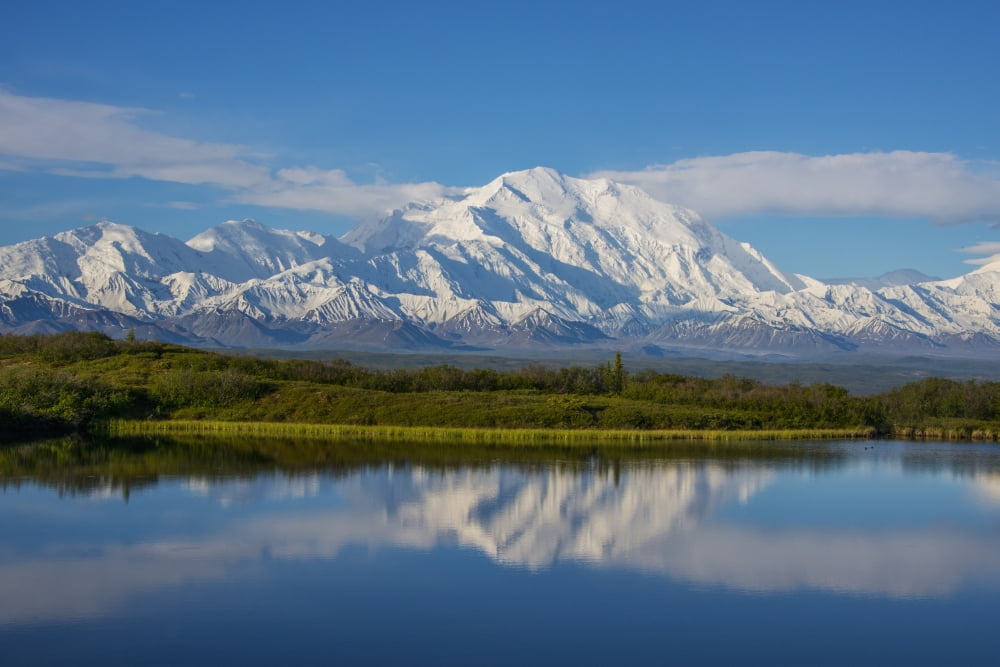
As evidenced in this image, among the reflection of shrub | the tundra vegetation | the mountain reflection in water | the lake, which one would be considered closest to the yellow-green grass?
the tundra vegetation

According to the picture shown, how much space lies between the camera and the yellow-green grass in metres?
72.3

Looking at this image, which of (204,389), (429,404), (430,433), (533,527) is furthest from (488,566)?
(204,389)

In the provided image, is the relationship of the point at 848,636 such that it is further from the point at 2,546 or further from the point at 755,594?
the point at 2,546

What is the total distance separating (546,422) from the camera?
7925 centimetres

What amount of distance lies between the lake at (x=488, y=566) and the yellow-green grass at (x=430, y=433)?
18.1 m

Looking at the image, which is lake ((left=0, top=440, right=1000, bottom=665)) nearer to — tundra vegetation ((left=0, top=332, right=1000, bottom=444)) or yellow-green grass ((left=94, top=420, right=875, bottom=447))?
yellow-green grass ((left=94, top=420, right=875, bottom=447))

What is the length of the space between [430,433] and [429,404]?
8.20 m

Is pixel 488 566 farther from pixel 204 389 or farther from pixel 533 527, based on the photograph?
pixel 204 389

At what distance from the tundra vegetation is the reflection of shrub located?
0.36 feet

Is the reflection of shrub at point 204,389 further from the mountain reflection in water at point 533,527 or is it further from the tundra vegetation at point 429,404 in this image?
the mountain reflection in water at point 533,527

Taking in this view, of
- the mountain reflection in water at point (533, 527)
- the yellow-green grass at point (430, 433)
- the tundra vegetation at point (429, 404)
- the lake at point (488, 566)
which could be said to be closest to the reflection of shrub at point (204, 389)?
the tundra vegetation at point (429, 404)

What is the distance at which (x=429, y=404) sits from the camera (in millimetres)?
82750

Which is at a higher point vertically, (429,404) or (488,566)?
(429,404)

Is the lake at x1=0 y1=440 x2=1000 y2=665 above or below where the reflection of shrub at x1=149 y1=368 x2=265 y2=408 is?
below
